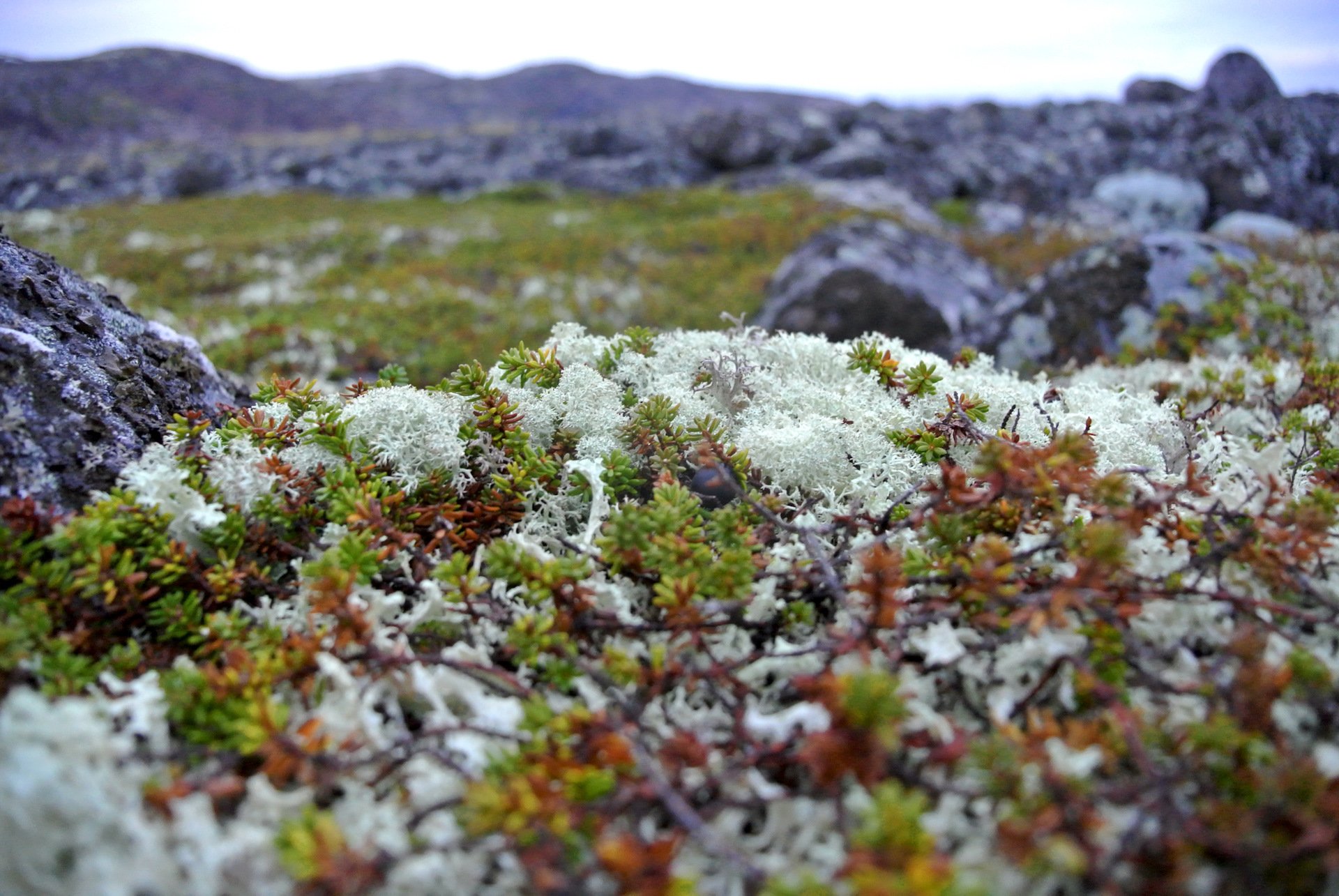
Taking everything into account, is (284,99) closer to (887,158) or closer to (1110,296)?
(887,158)

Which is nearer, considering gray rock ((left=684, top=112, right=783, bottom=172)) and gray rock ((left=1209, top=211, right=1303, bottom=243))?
gray rock ((left=1209, top=211, right=1303, bottom=243))

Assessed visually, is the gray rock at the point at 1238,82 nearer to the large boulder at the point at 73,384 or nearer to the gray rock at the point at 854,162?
the gray rock at the point at 854,162

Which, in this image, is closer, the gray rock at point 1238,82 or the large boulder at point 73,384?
the large boulder at point 73,384

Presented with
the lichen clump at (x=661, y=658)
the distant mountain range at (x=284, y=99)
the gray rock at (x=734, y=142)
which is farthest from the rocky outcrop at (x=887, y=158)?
the lichen clump at (x=661, y=658)

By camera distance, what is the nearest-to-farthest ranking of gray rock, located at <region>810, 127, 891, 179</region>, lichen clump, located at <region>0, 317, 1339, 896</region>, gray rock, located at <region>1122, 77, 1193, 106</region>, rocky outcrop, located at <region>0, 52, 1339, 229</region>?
lichen clump, located at <region>0, 317, 1339, 896</region> < rocky outcrop, located at <region>0, 52, 1339, 229</region> < gray rock, located at <region>810, 127, 891, 179</region> < gray rock, located at <region>1122, 77, 1193, 106</region>

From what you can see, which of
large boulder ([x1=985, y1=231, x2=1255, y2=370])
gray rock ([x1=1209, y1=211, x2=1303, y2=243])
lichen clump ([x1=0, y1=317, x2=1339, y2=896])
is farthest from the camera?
gray rock ([x1=1209, y1=211, x2=1303, y2=243])

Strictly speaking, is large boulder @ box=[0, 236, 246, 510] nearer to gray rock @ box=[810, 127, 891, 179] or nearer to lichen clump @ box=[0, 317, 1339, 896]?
lichen clump @ box=[0, 317, 1339, 896]

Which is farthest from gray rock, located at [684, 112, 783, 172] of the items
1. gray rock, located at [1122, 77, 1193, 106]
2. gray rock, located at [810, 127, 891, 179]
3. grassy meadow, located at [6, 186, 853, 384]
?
gray rock, located at [1122, 77, 1193, 106]
